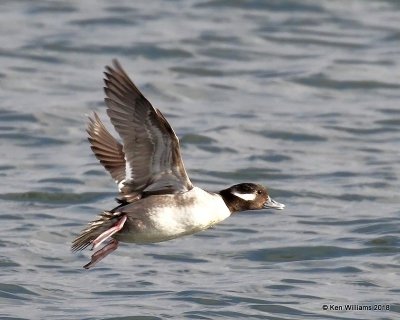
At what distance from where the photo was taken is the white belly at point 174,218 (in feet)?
25.8

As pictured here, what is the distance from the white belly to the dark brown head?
455mm

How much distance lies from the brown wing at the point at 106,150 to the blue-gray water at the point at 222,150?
97 centimetres

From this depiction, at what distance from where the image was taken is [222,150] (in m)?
13.3

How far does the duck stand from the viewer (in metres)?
7.75

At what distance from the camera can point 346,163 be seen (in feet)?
42.6

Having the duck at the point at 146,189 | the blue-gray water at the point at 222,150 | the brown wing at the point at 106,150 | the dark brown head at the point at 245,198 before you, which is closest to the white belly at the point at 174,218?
the duck at the point at 146,189

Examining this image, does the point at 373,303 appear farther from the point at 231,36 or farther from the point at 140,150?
the point at 231,36

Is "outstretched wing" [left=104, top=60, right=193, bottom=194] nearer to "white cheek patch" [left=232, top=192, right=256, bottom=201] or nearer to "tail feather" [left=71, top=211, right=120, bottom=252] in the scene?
"tail feather" [left=71, top=211, right=120, bottom=252]

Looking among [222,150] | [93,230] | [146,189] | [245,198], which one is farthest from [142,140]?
[222,150]

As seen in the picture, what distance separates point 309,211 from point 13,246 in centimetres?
271

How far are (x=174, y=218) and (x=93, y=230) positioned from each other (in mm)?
488

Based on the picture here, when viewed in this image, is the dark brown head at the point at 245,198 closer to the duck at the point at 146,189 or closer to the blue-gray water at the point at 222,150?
the duck at the point at 146,189

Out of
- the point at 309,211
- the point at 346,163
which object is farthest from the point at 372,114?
the point at 309,211

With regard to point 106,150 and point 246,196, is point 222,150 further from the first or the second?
point 246,196
